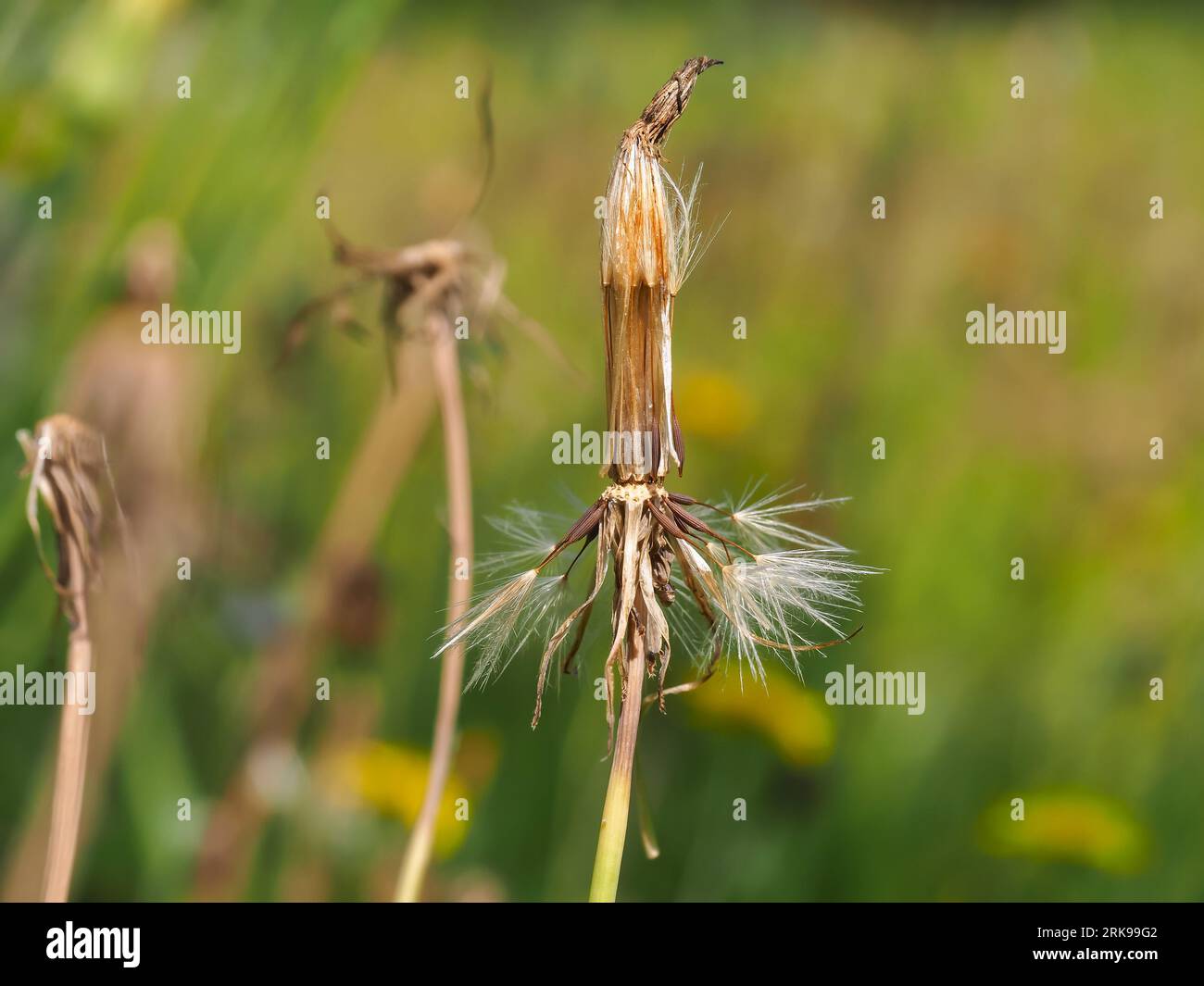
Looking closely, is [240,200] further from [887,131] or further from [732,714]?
[887,131]

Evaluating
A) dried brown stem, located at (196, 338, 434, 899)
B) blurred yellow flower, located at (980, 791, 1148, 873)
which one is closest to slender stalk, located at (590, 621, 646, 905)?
dried brown stem, located at (196, 338, 434, 899)

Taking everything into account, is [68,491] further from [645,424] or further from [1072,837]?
[1072,837]

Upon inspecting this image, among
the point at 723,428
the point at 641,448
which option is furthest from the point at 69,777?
the point at 723,428

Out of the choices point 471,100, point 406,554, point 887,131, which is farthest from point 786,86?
point 406,554

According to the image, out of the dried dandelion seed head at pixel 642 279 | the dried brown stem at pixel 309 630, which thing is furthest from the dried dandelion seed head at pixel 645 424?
the dried brown stem at pixel 309 630

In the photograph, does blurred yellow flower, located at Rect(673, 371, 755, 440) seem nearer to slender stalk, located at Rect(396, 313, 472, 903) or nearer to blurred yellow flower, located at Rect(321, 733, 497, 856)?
blurred yellow flower, located at Rect(321, 733, 497, 856)
